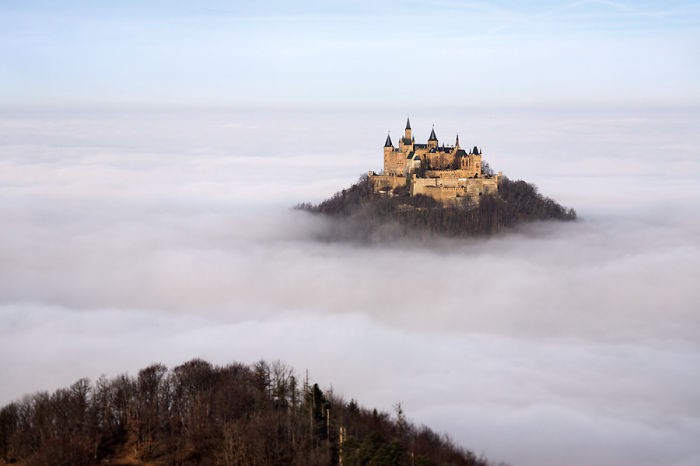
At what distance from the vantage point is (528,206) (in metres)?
106

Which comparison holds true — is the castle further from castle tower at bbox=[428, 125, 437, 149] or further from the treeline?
the treeline

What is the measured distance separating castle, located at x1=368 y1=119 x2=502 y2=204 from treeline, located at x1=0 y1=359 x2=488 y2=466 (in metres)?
56.6

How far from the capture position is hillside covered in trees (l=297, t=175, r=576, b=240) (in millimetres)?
100562

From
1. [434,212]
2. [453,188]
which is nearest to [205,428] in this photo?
[434,212]

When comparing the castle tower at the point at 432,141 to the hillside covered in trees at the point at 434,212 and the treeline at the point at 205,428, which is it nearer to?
the hillside covered in trees at the point at 434,212

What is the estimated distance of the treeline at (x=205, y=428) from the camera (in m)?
36.3

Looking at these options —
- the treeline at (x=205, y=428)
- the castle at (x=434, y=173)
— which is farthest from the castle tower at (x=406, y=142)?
the treeline at (x=205, y=428)

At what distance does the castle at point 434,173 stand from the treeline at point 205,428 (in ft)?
186

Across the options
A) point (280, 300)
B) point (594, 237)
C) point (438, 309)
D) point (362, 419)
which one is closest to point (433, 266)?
point (438, 309)

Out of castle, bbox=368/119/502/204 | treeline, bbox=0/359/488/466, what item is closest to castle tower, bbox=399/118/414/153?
castle, bbox=368/119/502/204

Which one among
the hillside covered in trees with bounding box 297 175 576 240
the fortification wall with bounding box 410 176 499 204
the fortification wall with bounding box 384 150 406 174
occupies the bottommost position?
the hillside covered in trees with bounding box 297 175 576 240

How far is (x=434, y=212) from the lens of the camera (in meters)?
99.6

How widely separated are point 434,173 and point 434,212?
13.9ft

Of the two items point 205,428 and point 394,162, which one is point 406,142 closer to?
point 394,162
